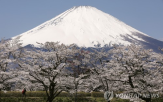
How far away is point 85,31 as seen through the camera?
5674 inches

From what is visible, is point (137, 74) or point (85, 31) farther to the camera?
point (85, 31)

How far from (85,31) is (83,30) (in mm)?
1612

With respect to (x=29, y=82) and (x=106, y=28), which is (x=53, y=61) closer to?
(x=29, y=82)

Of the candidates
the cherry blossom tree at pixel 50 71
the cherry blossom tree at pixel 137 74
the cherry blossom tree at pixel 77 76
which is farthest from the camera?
the cherry blossom tree at pixel 77 76

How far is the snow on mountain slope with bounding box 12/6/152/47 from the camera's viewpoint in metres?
139

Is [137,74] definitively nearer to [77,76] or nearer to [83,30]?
[77,76]

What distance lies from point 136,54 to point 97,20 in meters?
138

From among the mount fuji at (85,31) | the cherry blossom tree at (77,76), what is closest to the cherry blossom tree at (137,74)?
the cherry blossom tree at (77,76)

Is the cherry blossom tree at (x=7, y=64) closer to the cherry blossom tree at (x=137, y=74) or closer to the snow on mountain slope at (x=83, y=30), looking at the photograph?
the cherry blossom tree at (x=137, y=74)

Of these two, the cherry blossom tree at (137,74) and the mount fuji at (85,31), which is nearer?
the cherry blossom tree at (137,74)

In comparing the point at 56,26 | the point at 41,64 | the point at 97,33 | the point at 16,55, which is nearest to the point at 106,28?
the point at 97,33

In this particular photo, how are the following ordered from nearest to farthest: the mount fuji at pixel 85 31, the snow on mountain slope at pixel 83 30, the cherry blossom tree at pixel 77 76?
the cherry blossom tree at pixel 77 76, the mount fuji at pixel 85 31, the snow on mountain slope at pixel 83 30

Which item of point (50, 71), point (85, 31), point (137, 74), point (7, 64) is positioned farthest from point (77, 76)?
point (85, 31)

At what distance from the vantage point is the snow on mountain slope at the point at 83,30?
138750 millimetres
